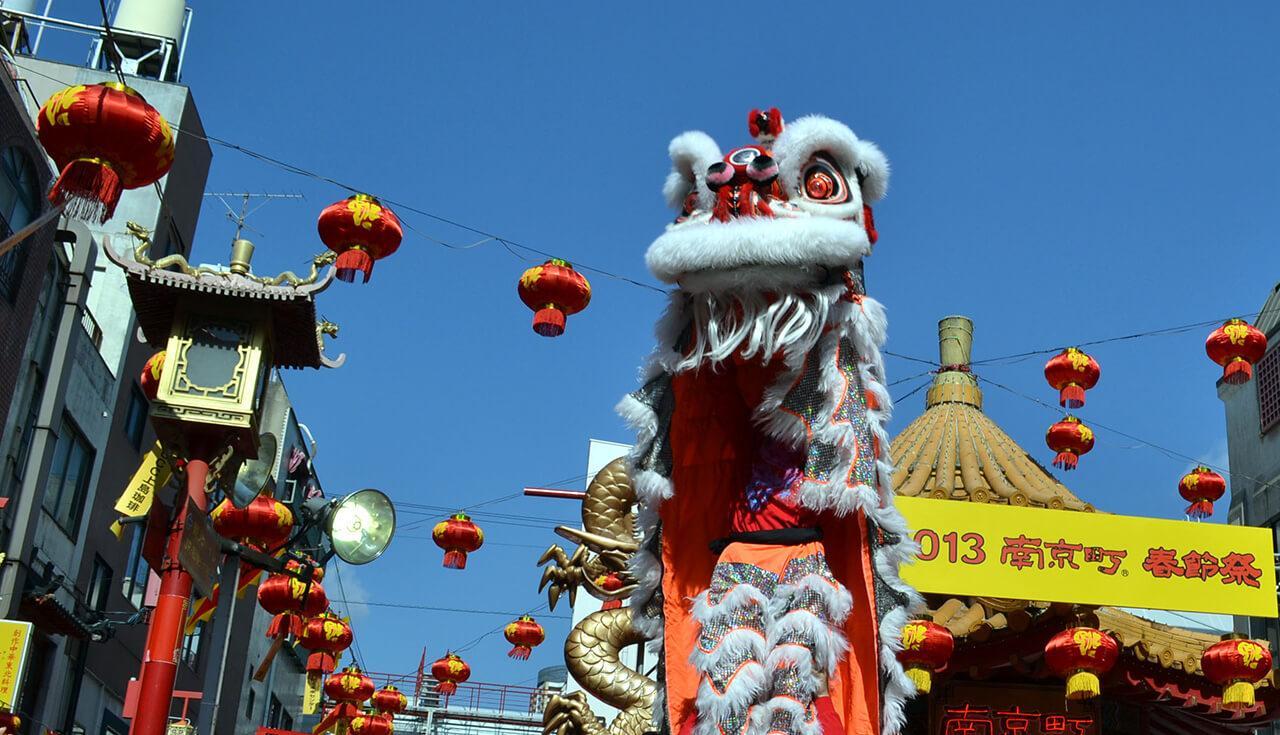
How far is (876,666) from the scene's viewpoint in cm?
524

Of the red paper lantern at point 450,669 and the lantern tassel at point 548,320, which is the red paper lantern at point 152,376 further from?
the red paper lantern at point 450,669

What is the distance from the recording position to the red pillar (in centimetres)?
827

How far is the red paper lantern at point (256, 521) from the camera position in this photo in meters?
14.1

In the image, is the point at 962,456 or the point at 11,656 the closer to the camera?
the point at 962,456

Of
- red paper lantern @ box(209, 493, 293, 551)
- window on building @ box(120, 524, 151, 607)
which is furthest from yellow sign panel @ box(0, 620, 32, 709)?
window on building @ box(120, 524, 151, 607)

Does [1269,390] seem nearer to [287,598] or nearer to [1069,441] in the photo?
[1069,441]

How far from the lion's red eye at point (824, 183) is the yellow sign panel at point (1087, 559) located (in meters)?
5.14

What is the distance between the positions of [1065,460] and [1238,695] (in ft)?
16.9

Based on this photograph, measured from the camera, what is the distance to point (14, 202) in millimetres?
16953

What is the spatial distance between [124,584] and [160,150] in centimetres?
1754

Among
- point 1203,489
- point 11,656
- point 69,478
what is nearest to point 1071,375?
point 1203,489

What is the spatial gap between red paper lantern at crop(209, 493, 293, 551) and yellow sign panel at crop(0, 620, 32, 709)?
249cm

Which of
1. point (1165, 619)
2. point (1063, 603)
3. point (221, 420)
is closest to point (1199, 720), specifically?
point (1063, 603)

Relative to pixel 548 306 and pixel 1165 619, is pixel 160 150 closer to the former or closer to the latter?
pixel 548 306
